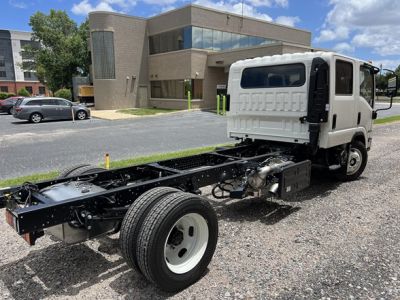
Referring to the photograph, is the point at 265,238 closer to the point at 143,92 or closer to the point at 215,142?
the point at 215,142

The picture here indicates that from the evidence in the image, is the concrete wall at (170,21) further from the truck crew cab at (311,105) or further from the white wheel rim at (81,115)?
the truck crew cab at (311,105)

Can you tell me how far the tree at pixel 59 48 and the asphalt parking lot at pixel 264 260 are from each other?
4671 centimetres

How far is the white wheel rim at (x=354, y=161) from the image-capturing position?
7184 mm

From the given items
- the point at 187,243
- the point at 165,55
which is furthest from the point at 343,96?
the point at 165,55

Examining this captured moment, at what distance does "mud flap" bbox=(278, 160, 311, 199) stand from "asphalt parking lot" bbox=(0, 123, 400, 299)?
0.42 meters

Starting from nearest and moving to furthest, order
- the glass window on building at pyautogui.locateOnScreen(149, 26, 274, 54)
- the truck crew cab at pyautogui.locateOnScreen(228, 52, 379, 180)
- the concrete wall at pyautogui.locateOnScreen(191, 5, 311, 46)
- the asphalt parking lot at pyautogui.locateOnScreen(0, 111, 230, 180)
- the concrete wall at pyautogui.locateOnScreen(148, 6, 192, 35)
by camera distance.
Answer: the truck crew cab at pyautogui.locateOnScreen(228, 52, 379, 180) < the asphalt parking lot at pyautogui.locateOnScreen(0, 111, 230, 180) < the concrete wall at pyautogui.locateOnScreen(148, 6, 192, 35) < the glass window on building at pyautogui.locateOnScreen(149, 26, 274, 54) < the concrete wall at pyautogui.locateOnScreen(191, 5, 311, 46)

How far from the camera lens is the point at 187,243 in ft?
12.3

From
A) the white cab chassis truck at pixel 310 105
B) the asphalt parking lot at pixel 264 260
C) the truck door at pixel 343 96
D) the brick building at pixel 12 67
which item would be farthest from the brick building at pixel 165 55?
the brick building at pixel 12 67

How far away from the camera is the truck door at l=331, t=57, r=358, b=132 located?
6148 mm

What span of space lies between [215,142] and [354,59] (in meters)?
6.88

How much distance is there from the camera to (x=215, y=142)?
1300cm

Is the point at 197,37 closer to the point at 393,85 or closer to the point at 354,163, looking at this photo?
the point at 393,85

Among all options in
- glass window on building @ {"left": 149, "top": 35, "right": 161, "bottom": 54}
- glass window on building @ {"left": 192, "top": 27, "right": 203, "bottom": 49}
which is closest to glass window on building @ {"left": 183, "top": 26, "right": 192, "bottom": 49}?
glass window on building @ {"left": 192, "top": 27, "right": 203, "bottom": 49}

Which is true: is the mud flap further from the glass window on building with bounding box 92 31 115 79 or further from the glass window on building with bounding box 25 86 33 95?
the glass window on building with bounding box 25 86 33 95
